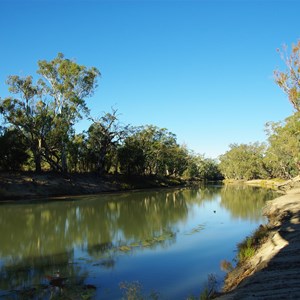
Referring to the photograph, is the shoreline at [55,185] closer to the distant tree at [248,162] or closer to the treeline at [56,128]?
the treeline at [56,128]

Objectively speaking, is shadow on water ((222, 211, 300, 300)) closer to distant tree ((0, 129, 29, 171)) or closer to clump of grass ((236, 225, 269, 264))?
clump of grass ((236, 225, 269, 264))

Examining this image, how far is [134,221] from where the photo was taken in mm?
25172

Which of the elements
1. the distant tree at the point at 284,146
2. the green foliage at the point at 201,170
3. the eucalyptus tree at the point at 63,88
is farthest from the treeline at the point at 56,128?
the green foliage at the point at 201,170

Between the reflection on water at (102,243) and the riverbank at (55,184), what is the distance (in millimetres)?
9845

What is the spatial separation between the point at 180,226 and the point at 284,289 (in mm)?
15728

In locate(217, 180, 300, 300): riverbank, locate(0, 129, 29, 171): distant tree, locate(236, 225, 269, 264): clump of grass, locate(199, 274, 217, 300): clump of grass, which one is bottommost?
locate(199, 274, 217, 300): clump of grass

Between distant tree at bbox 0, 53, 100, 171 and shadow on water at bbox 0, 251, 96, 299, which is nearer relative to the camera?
shadow on water at bbox 0, 251, 96, 299

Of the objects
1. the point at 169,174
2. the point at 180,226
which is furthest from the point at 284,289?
the point at 169,174

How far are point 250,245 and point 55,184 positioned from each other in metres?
36.2

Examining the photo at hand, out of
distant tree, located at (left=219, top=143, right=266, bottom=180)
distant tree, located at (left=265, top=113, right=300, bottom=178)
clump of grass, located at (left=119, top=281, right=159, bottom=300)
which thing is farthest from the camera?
distant tree, located at (left=219, top=143, right=266, bottom=180)

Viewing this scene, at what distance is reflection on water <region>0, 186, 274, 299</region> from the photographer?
448 inches

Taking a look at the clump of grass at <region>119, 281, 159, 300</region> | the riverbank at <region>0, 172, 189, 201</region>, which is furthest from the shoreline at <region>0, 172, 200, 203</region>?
the clump of grass at <region>119, 281, 159, 300</region>

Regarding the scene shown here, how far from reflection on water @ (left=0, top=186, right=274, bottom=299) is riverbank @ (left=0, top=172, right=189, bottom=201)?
388 inches

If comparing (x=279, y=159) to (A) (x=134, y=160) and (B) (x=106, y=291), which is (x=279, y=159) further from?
(B) (x=106, y=291)
